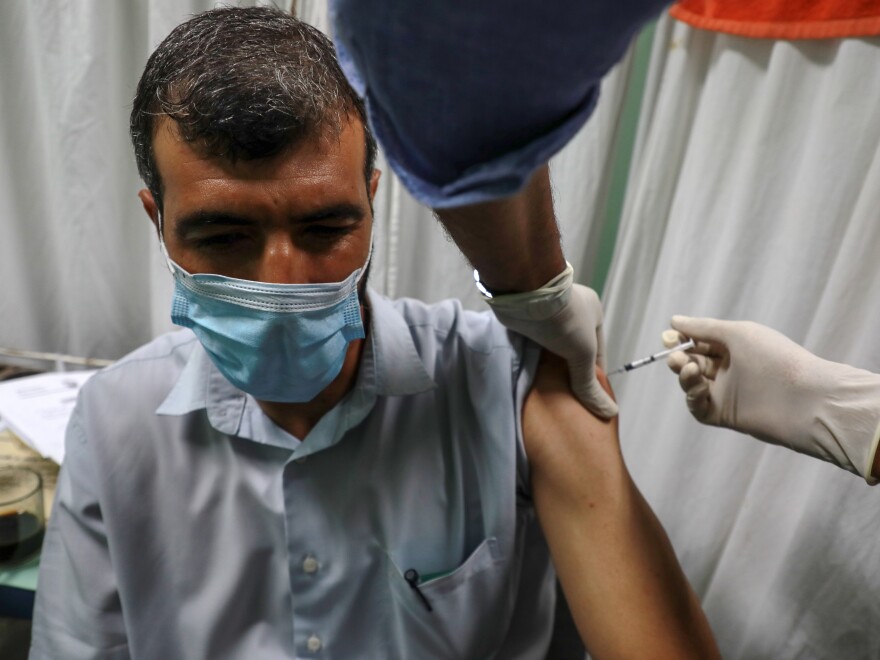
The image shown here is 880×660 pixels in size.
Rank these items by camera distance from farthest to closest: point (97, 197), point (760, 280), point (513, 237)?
point (97, 197), point (760, 280), point (513, 237)

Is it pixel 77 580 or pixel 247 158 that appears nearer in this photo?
pixel 247 158

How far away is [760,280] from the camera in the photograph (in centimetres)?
135

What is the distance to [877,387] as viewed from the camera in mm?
869

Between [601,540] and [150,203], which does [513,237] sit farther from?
[150,203]

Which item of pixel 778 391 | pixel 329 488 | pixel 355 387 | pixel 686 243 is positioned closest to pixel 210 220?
pixel 355 387

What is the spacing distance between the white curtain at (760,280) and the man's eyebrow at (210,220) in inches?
40.3

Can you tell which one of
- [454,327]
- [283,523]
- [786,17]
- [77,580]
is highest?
[786,17]

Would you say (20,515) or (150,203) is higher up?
(150,203)

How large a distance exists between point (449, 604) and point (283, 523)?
0.32 meters

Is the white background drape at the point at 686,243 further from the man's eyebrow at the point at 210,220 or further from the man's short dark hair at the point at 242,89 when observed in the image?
the man's eyebrow at the point at 210,220

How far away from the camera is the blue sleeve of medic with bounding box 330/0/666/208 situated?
344 mm

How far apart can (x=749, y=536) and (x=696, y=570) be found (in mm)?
197

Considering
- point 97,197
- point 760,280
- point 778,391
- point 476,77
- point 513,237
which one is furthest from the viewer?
point 97,197

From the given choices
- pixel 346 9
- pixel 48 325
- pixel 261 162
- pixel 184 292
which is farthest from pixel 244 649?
pixel 48 325
